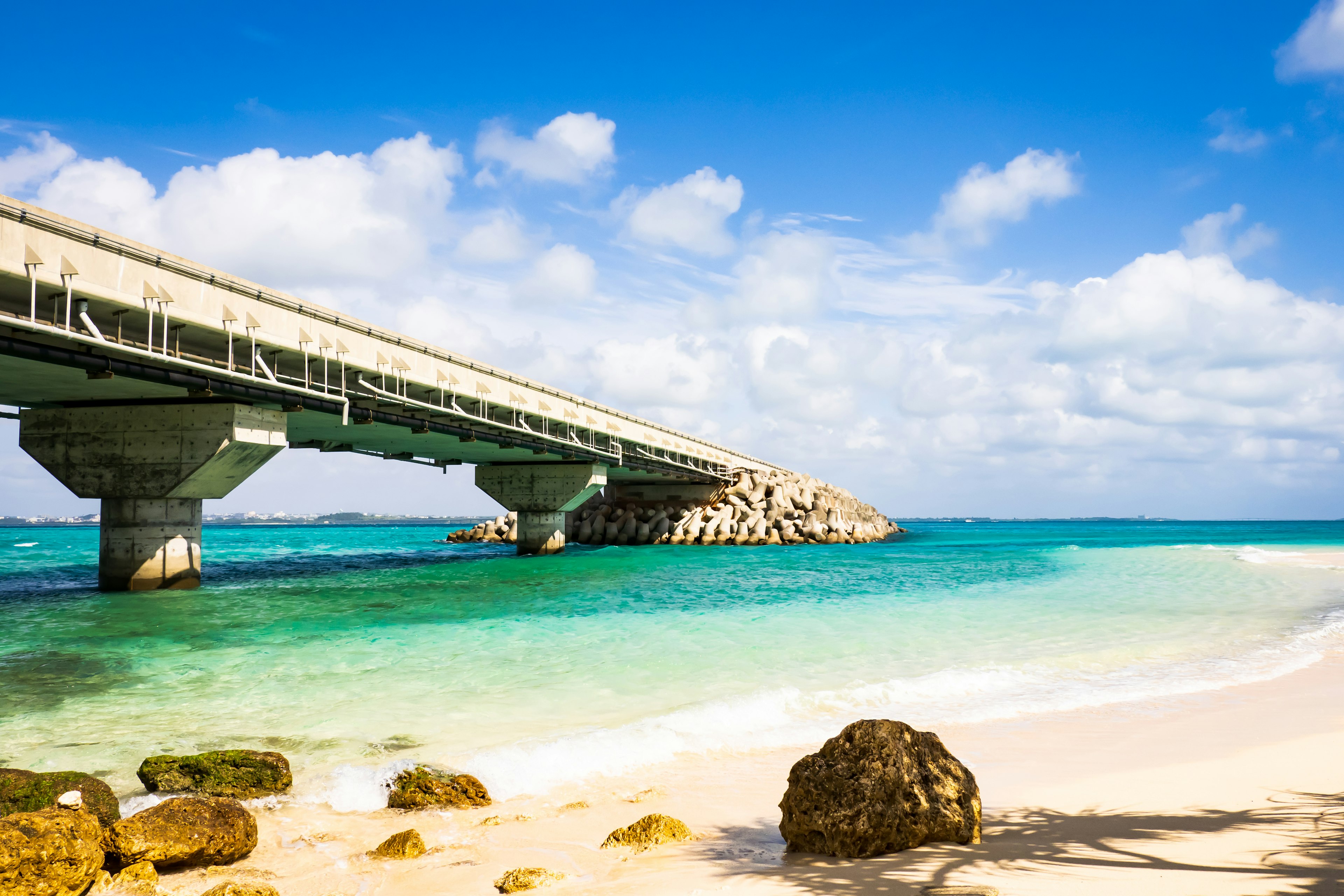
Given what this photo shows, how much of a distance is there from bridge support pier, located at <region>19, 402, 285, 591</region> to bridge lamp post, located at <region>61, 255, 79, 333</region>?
265 inches

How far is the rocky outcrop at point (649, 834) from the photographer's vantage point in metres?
5.54

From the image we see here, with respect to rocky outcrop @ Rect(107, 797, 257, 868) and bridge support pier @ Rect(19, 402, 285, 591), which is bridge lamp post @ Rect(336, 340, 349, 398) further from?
rocky outcrop @ Rect(107, 797, 257, 868)

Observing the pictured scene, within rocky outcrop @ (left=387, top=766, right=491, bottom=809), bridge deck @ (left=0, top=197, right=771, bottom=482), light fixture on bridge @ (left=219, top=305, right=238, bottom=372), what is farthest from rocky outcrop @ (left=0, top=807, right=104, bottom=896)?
light fixture on bridge @ (left=219, top=305, right=238, bottom=372)

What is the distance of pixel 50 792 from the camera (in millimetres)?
5895

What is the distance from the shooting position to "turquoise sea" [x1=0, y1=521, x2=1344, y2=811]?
8539 millimetres

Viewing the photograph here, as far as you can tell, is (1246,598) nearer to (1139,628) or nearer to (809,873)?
(1139,628)

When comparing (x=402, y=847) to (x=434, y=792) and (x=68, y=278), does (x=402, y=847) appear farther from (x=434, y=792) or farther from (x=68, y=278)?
(x=68, y=278)

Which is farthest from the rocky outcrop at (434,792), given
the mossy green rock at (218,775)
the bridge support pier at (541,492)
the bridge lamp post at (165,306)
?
the bridge support pier at (541,492)

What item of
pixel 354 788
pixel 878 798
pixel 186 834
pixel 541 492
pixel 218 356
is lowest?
pixel 354 788

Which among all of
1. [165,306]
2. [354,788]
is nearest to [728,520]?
[165,306]

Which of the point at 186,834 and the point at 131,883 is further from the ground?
the point at 186,834

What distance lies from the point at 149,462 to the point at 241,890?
22.5 m

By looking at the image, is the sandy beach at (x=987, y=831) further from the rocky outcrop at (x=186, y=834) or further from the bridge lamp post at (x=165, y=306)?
the bridge lamp post at (x=165, y=306)

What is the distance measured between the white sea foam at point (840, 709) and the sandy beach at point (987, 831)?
444 mm
